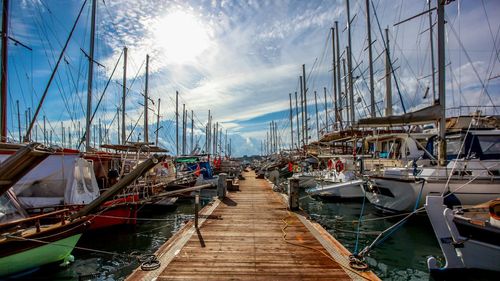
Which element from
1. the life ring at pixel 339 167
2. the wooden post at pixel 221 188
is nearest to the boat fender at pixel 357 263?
the wooden post at pixel 221 188

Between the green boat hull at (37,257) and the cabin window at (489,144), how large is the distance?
1692cm

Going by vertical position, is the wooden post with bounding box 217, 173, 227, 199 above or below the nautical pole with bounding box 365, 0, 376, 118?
below

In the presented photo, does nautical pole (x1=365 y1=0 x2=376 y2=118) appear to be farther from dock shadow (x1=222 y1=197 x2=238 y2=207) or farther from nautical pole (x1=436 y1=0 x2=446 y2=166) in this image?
dock shadow (x1=222 y1=197 x2=238 y2=207)

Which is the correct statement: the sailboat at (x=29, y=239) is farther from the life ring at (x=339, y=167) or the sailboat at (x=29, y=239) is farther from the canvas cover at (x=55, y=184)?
the life ring at (x=339, y=167)

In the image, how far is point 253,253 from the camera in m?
7.29

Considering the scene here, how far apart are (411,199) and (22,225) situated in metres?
14.8

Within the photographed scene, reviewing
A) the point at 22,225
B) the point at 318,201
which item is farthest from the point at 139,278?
the point at 318,201

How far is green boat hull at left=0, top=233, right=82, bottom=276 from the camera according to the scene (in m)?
8.04

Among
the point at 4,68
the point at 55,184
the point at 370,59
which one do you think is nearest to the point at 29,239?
the point at 55,184

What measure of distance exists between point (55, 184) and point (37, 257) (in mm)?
5016

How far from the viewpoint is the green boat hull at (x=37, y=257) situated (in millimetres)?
8039

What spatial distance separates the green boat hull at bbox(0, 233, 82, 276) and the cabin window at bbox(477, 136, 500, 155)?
16.9m

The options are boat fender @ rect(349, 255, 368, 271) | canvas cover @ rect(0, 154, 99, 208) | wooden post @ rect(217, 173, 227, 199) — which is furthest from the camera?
wooden post @ rect(217, 173, 227, 199)

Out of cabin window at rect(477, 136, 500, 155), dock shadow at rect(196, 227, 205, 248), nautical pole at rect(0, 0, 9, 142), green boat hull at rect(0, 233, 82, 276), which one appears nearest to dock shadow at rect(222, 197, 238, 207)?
dock shadow at rect(196, 227, 205, 248)
